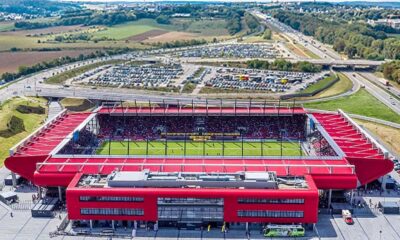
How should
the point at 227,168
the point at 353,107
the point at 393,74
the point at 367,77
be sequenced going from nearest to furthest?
the point at 227,168, the point at 353,107, the point at 393,74, the point at 367,77

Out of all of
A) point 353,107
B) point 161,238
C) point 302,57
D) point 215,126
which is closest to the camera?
point 161,238

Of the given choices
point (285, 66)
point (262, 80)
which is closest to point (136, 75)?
point (262, 80)

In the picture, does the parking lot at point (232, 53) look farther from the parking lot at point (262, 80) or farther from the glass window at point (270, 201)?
the glass window at point (270, 201)

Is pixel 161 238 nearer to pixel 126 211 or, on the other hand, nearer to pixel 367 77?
pixel 126 211


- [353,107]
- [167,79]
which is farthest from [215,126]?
[167,79]

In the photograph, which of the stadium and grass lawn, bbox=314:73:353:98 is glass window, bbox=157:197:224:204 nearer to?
the stadium

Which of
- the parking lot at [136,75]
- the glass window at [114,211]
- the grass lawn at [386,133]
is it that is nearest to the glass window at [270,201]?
the glass window at [114,211]

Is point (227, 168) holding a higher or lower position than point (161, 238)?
higher
